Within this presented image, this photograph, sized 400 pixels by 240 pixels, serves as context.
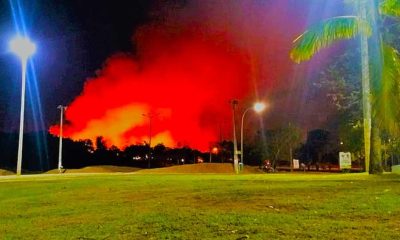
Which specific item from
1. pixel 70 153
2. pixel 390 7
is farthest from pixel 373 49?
pixel 70 153

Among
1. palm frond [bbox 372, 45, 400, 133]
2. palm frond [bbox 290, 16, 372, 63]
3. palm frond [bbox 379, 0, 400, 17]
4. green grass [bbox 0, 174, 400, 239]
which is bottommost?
green grass [bbox 0, 174, 400, 239]

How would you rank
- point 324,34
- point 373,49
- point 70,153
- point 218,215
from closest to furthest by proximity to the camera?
point 218,215 < point 373,49 < point 324,34 < point 70,153

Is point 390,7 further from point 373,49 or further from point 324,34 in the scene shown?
point 324,34

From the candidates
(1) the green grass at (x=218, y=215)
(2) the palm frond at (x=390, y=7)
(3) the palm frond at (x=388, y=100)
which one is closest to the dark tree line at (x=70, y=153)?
(2) the palm frond at (x=390, y=7)

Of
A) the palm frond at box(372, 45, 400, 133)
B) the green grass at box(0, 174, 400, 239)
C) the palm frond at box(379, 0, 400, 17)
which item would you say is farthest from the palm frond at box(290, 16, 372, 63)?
the green grass at box(0, 174, 400, 239)

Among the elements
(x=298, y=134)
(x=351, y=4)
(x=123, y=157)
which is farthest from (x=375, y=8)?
(x=123, y=157)

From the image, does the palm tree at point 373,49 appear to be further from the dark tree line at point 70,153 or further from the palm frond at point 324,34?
the dark tree line at point 70,153

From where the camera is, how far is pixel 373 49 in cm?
1716

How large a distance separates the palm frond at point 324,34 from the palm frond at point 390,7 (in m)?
0.74

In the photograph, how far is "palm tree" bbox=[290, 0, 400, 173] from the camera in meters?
15.6

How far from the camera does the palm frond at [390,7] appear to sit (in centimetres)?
1700

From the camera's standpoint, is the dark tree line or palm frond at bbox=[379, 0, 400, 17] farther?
the dark tree line

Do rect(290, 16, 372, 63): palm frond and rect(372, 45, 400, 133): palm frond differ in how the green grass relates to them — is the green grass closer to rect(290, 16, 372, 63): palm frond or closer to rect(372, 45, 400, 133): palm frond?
rect(372, 45, 400, 133): palm frond

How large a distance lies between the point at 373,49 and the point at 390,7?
1523mm
